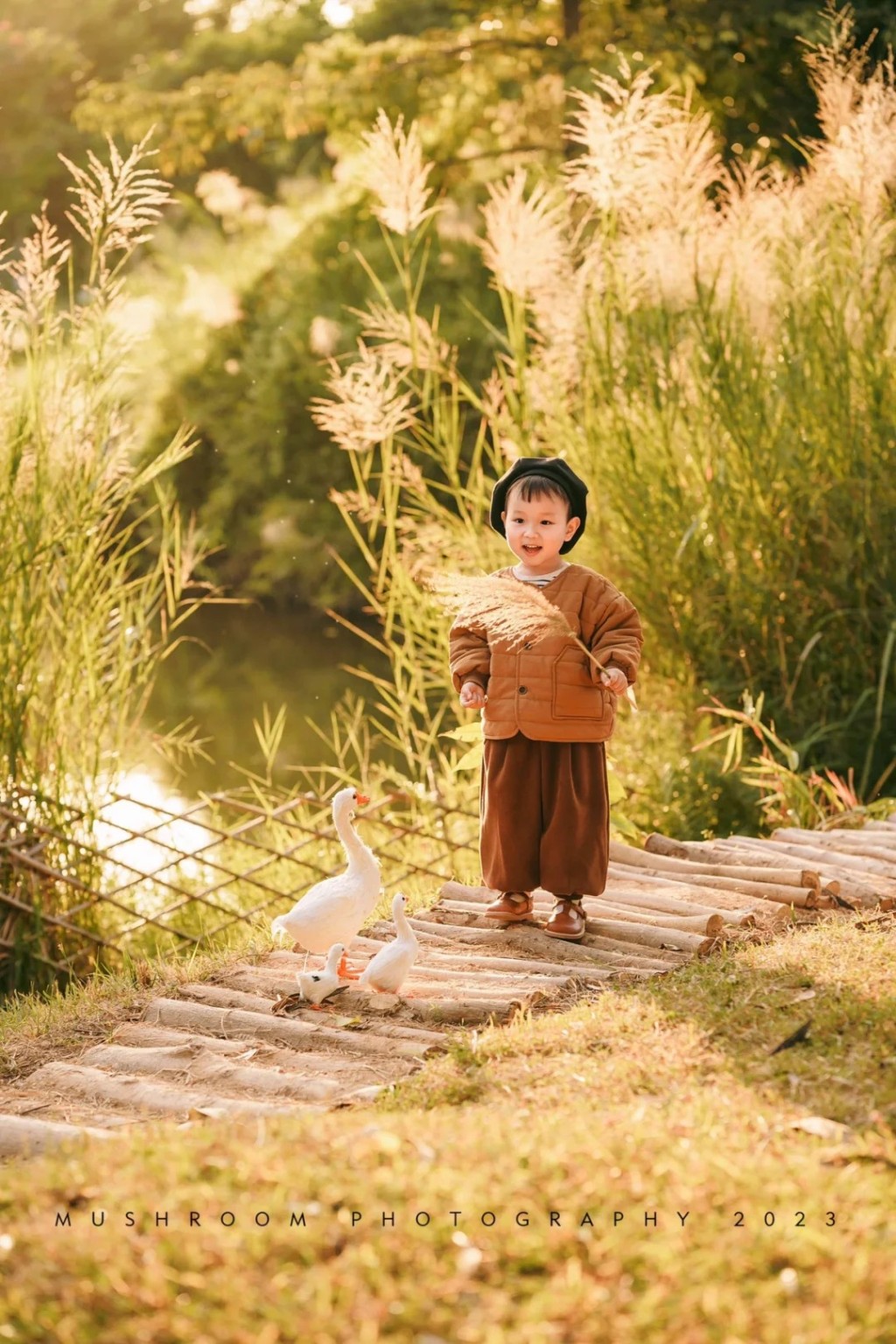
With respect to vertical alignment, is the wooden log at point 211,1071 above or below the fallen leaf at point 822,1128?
below

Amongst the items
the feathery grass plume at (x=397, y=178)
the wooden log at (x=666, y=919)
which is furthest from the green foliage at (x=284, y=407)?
the wooden log at (x=666, y=919)

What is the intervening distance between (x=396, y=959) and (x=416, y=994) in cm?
13

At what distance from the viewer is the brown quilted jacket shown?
3.64m

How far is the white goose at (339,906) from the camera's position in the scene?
3328 mm

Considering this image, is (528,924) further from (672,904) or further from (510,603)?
(510,603)

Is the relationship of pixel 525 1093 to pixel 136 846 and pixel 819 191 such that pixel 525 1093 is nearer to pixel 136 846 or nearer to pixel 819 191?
pixel 819 191

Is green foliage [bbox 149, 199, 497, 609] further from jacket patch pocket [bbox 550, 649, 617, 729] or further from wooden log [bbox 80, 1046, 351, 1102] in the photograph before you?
wooden log [bbox 80, 1046, 351, 1102]

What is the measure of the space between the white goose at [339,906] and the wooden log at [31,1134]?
754mm

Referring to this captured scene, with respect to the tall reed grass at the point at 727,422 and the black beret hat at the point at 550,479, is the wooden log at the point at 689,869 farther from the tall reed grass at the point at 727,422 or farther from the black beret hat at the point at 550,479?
the black beret hat at the point at 550,479

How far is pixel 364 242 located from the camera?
15.5m

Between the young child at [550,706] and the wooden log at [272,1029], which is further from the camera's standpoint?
the young child at [550,706]

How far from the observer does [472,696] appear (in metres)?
3.71

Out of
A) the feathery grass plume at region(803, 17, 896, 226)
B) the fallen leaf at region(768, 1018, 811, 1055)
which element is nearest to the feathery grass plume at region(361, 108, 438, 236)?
the feathery grass plume at region(803, 17, 896, 226)

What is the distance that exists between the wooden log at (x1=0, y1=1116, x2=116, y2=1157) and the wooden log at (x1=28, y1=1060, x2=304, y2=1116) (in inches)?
6.6
